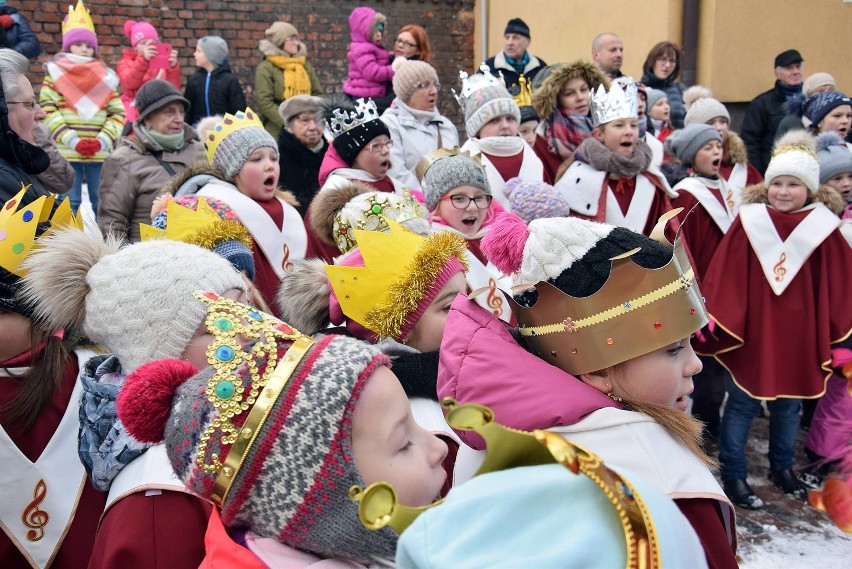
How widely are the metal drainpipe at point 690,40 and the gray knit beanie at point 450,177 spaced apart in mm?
6048

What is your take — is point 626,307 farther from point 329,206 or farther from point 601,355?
point 329,206

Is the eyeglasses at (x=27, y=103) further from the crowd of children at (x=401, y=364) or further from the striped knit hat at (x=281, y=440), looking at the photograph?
the striped knit hat at (x=281, y=440)

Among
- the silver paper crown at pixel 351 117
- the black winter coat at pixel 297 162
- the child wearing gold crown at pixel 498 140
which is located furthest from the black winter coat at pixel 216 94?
the child wearing gold crown at pixel 498 140

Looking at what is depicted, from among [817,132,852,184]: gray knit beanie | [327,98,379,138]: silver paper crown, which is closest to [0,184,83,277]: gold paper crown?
[327,98,379,138]: silver paper crown

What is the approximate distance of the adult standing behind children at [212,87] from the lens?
297 inches

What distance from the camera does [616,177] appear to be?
4805 mm

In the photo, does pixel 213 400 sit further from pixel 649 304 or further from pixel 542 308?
pixel 649 304

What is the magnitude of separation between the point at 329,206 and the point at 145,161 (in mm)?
1946

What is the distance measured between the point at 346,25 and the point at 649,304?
10.5m

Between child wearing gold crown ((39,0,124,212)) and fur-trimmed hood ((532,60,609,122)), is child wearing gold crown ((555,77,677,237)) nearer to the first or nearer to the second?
fur-trimmed hood ((532,60,609,122))

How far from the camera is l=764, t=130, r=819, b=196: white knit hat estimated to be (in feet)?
14.3

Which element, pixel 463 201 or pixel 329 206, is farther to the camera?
pixel 463 201

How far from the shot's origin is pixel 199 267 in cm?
206

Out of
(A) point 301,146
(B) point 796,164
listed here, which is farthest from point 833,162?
(A) point 301,146
